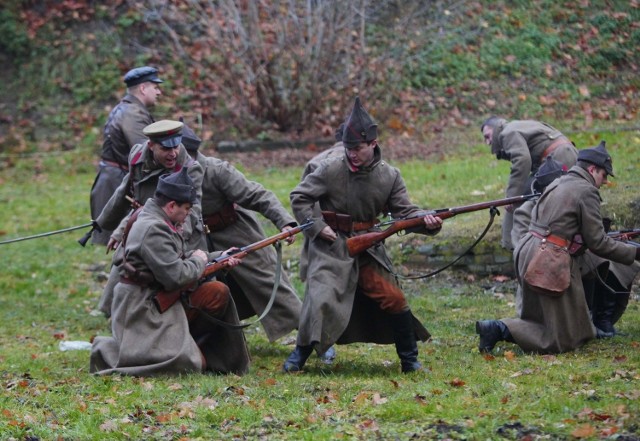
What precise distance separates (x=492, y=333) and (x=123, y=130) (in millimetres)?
4371

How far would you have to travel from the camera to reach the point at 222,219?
1001 centimetres

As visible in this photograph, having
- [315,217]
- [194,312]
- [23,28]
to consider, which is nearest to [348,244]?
[315,217]

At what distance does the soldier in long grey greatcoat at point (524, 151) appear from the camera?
11172mm

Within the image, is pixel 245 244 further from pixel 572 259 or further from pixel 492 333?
pixel 572 259

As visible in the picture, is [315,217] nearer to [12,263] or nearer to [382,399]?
[382,399]

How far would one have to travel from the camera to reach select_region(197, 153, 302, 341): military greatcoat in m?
9.70

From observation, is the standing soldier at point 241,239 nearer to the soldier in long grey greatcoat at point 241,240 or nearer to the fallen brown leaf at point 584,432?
the soldier in long grey greatcoat at point 241,240

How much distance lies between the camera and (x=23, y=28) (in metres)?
22.9

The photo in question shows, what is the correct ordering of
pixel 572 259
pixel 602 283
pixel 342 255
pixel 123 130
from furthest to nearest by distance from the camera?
pixel 123 130, pixel 602 283, pixel 572 259, pixel 342 255

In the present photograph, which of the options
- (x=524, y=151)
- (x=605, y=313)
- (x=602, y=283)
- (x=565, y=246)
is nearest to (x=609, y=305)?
(x=605, y=313)

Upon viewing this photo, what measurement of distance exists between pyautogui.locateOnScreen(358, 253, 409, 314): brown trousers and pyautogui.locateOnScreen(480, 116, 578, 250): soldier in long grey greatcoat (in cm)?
263

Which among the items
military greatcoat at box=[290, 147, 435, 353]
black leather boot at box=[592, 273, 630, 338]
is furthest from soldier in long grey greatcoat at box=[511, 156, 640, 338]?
military greatcoat at box=[290, 147, 435, 353]

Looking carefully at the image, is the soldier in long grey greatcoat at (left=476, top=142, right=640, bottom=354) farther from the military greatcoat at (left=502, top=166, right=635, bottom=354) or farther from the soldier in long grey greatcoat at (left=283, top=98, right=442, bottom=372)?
the soldier in long grey greatcoat at (left=283, top=98, right=442, bottom=372)

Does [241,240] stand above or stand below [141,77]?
below
